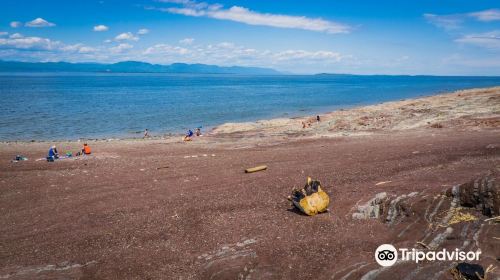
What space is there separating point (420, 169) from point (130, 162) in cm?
1728

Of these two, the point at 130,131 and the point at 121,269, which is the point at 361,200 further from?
the point at 130,131

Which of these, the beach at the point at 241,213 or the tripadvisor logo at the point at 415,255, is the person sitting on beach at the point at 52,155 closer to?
the beach at the point at 241,213

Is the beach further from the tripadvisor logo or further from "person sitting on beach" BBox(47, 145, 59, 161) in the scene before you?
"person sitting on beach" BBox(47, 145, 59, 161)

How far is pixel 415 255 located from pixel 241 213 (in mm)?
6402

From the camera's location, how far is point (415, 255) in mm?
8930

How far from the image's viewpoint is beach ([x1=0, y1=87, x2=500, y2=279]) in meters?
9.82

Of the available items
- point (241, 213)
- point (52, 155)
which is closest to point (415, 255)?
point (241, 213)

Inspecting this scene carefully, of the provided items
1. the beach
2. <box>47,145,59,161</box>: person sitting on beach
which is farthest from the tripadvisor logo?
<box>47,145,59,161</box>: person sitting on beach

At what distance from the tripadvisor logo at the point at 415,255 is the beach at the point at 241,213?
0.87ft

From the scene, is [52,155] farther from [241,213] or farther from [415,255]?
[415,255]

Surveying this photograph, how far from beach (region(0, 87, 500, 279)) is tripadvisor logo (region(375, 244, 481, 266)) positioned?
27cm

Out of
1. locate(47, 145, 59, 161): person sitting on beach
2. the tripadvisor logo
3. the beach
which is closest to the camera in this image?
the tripadvisor logo

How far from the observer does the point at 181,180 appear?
741 inches

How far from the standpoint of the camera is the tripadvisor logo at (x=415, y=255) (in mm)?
8348
